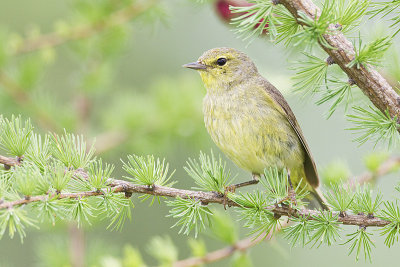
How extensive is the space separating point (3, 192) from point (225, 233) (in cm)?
Result: 127

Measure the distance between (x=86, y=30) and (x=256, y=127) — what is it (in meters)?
1.46

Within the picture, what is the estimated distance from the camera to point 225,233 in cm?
275

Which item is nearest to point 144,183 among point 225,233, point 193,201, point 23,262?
point 193,201

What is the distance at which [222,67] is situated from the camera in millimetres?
3771

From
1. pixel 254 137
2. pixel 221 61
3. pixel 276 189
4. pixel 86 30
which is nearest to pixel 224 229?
pixel 276 189

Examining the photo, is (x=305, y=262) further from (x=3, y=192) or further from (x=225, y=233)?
(x=3, y=192)

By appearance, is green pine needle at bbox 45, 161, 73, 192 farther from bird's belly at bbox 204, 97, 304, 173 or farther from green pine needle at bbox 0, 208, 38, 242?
bird's belly at bbox 204, 97, 304, 173

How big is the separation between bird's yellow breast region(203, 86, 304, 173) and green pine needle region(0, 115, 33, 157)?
4.90 ft

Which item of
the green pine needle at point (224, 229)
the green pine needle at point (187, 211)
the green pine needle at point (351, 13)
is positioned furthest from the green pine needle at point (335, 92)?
the green pine needle at point (224, 229)

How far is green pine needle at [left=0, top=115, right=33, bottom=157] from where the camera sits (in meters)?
1.99

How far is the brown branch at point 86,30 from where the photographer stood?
378 centimetres

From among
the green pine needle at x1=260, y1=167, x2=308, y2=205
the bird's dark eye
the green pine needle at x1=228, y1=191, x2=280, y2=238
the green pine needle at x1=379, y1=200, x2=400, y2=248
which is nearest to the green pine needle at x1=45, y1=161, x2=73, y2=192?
the green pine needle at x1=228, y1=191, x2=280, y2=238

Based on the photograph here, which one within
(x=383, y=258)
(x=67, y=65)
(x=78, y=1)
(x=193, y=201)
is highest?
(x=67, y=65)

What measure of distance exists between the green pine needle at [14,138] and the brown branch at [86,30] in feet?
6.20
